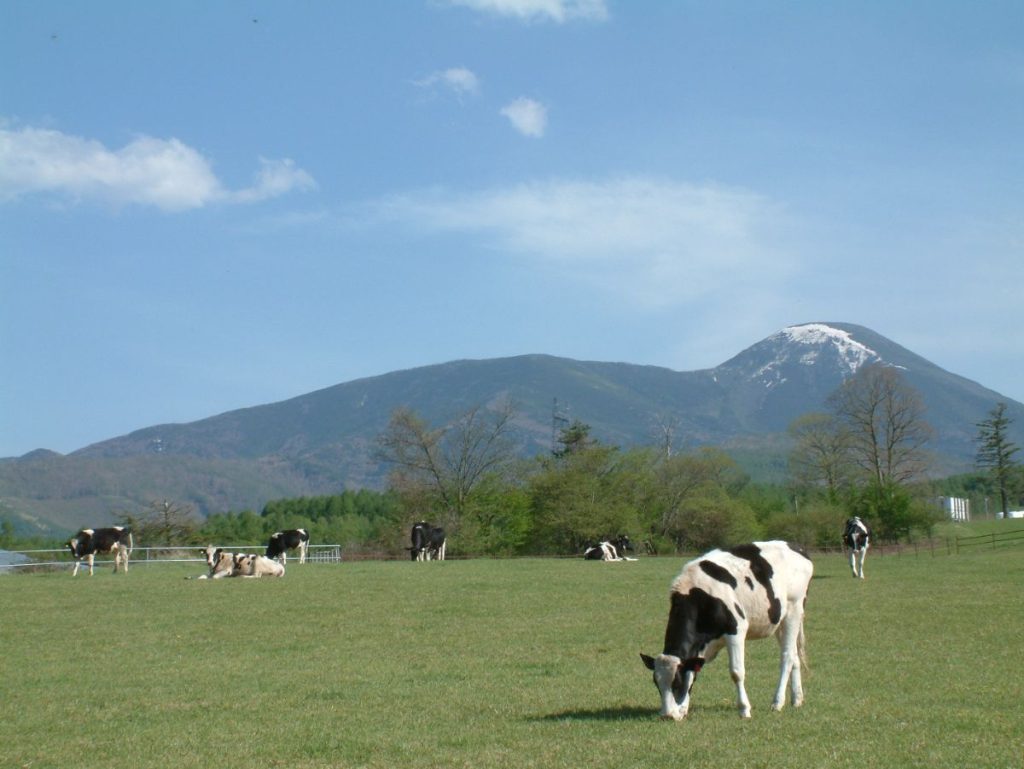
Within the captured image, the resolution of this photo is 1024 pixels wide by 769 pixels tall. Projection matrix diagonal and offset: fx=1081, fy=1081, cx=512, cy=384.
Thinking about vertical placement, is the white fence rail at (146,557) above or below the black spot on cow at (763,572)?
below

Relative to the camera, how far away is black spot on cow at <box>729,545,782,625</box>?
482 inches

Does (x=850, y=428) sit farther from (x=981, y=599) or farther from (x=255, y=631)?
(x=255, y=631)

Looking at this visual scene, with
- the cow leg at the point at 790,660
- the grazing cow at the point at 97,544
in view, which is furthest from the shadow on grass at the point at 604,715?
the grazing cow at the point at 97,544

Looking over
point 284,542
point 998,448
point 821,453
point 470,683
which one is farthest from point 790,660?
point 998,448

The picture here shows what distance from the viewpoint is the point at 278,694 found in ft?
47.4

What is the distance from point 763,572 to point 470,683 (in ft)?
15.9

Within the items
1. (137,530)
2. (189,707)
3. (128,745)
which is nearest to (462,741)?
(128,745)

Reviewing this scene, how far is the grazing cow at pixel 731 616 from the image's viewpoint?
11.7 meters

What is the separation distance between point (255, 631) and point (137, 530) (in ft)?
168

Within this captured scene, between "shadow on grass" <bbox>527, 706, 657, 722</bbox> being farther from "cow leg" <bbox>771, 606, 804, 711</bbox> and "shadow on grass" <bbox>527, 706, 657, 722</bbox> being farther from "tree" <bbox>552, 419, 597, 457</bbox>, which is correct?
"tree" <bbox>552, 419, 597, 457</bbox>

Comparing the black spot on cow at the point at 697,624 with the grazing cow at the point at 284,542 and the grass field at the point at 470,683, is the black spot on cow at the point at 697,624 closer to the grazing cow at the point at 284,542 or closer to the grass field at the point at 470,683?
the grass field at the point at 470,683

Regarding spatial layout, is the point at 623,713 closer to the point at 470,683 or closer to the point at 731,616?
the point at 731,616

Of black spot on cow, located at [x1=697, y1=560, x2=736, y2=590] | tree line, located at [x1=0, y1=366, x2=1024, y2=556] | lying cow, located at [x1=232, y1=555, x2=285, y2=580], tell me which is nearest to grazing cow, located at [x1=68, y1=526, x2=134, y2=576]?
lying cow, located at [x1=232, y1=555, x2=285, y2=580]

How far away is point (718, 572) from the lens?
483 inches
